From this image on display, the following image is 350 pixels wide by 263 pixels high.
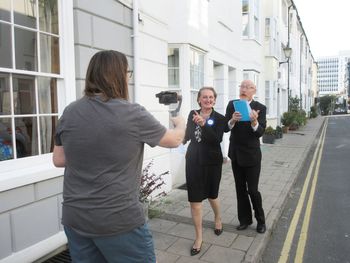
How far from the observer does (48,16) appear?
423cm

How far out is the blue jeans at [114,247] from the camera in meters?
2.07

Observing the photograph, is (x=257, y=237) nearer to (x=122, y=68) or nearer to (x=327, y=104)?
(x=122, y=68)

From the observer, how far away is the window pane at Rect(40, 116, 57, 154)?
4.27m

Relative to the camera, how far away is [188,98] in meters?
8.23

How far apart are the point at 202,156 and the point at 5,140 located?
205 centimetres

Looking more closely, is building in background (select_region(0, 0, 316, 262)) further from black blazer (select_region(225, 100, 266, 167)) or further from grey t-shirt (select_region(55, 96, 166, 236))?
grey t-shirt (select_region(55, 96, 166, 236))

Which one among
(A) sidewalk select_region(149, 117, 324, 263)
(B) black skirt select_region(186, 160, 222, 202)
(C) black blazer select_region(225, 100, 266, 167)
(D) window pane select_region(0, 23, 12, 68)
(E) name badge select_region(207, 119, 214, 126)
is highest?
(D) window pane select_region(0, 23, 12, 68)

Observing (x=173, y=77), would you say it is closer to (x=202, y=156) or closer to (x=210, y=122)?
(x=210, y=122)

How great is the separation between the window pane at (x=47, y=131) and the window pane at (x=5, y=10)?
1.12 meters

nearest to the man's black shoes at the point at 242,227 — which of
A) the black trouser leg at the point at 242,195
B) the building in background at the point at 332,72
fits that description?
the black trouser leg at the point at 242,195

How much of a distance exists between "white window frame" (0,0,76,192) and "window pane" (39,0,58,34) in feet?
0.19

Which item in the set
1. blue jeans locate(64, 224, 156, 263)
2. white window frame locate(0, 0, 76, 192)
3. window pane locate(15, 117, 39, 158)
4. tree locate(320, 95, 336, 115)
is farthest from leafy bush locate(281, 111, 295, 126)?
tree locate(320, 95, 336, 115)

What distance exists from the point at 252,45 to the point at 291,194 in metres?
8.38

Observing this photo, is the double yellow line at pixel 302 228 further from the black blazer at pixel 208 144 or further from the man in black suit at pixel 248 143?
the black blazer at pixel 208 144
